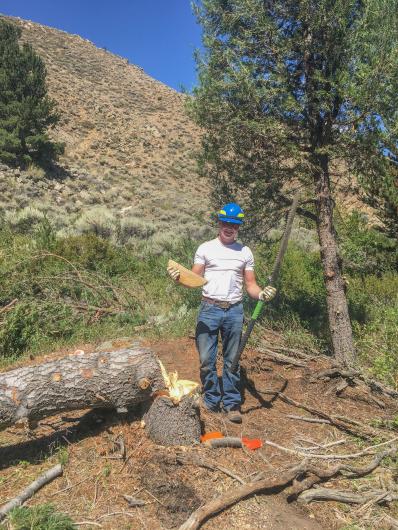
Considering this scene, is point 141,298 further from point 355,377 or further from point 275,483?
point 275,483

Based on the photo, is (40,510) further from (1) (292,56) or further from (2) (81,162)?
(2) (81,162)

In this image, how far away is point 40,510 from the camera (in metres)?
2.66

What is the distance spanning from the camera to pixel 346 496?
10.3 ft

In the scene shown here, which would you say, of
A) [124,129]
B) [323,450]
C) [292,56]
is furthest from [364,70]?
[124,129]

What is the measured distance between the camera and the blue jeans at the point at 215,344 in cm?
406

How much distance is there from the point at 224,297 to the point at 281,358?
187cm

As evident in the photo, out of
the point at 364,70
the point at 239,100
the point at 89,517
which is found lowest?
the point at 89,517

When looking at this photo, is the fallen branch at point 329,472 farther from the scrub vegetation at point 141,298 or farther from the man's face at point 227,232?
the man's face at point 227,232

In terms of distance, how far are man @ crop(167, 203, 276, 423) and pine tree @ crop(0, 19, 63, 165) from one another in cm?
1830

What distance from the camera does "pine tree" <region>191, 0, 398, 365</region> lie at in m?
5.09

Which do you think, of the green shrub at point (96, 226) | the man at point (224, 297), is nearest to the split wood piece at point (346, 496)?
the man at point (224, 297)

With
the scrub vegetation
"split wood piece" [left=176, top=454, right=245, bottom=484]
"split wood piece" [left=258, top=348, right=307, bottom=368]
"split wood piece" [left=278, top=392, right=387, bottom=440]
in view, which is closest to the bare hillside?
the scrub vegetation

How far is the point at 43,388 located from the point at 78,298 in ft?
15.0

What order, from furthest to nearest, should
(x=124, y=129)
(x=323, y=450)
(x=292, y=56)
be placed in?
1. (x=124, y=129)
2. (x=292, y=56)
3. (x=323, y=450)
